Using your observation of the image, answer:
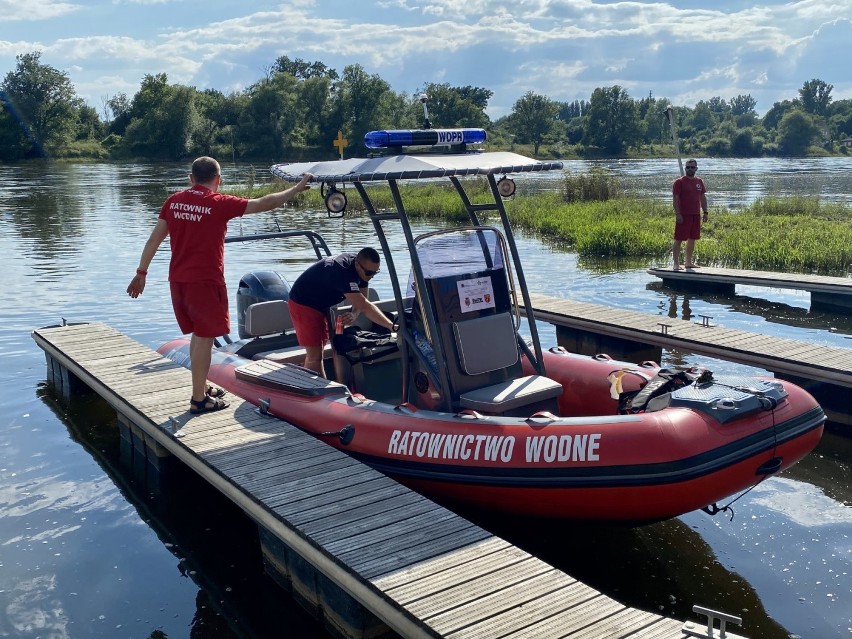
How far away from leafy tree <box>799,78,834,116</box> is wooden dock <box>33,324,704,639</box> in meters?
141

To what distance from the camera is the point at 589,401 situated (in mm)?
5953

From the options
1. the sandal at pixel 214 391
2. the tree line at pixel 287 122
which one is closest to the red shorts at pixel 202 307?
the sandal at pixel 214 391

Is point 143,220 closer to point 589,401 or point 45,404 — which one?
point 45,404

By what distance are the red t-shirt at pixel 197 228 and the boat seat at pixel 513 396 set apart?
180 cm

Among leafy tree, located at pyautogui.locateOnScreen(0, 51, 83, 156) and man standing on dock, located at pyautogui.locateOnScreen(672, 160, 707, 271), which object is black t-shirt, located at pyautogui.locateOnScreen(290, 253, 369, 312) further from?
leafy tree, located at pyautogui.locateOnScreen(0, 51, 83, 156)

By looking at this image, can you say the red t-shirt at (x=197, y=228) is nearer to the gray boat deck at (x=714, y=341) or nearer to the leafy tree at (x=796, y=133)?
the gray boat deck at (x=714, y=341)

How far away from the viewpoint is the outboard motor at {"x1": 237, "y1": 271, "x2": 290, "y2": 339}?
7.60 metres

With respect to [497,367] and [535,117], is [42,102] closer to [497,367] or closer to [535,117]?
[535,117]

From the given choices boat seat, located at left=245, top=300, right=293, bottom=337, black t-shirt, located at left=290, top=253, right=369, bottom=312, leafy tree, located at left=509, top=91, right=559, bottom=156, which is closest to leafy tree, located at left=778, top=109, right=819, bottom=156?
leafy tree, located at left=509, top=91, right=559, bottom=156

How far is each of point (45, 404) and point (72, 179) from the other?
3525 centimetres

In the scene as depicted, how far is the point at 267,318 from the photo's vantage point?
7.28m

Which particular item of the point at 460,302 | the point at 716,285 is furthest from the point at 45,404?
the point at 716,285

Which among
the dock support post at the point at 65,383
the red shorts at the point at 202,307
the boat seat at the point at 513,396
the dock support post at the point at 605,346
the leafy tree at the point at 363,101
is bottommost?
Result: the dock support post at the point at 65,383

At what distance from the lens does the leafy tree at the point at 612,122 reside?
82062mm
